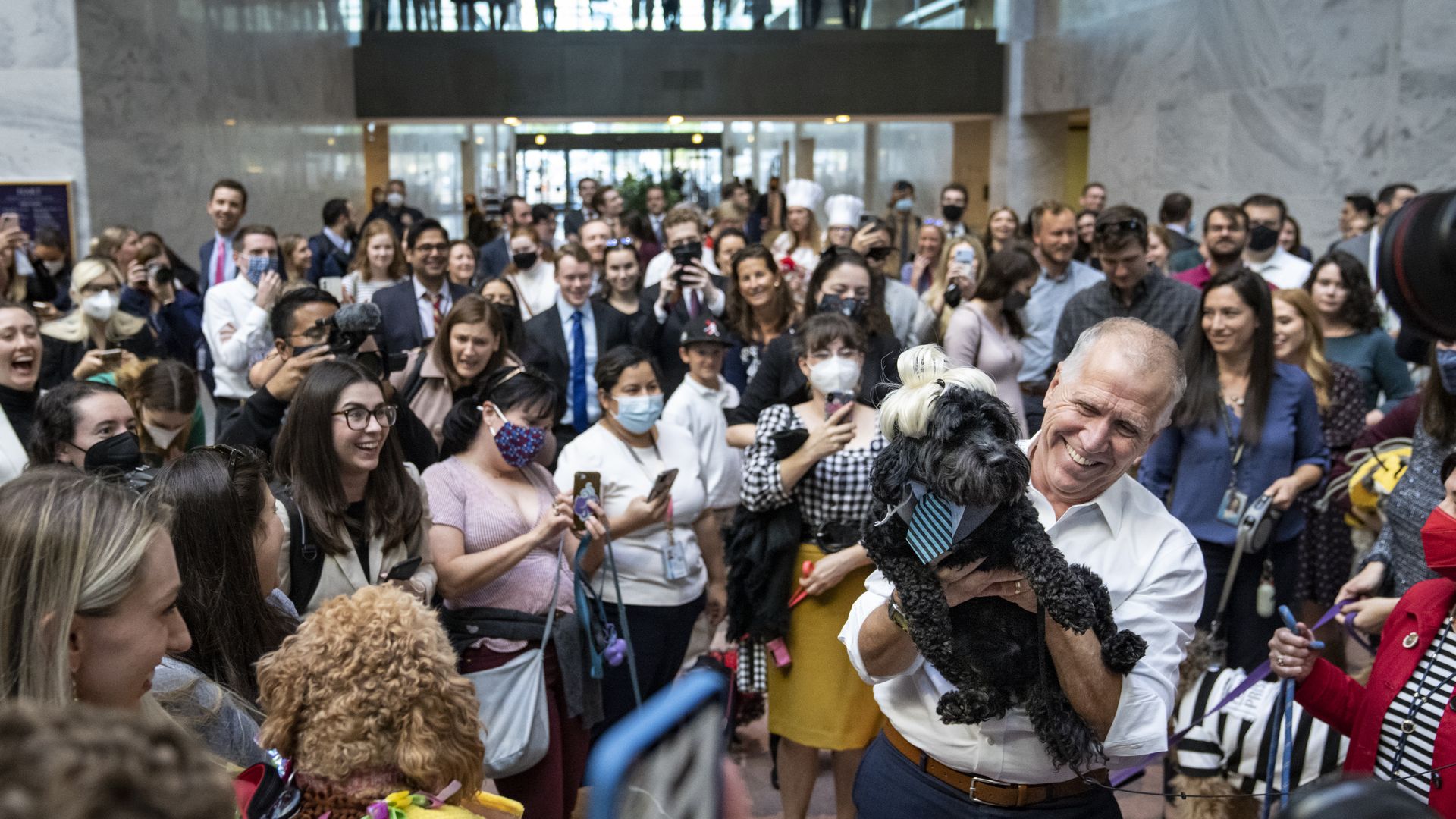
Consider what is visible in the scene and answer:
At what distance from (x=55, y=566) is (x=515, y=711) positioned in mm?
2010

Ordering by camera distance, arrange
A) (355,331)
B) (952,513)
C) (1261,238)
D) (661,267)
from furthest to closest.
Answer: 1. (661,267)
2. (1261,238)
3. (355,331)
4. (952,513)

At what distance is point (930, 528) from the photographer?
6.33 feet

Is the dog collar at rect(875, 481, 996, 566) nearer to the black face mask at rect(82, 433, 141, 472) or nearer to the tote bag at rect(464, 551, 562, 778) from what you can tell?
the tote bag at rect(464, 551, 562, 778)

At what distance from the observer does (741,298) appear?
629 centimetres

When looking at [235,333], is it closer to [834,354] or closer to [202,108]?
[834,354]

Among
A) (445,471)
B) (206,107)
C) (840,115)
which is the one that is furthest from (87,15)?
(840,115)

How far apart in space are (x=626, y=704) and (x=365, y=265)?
485 cm

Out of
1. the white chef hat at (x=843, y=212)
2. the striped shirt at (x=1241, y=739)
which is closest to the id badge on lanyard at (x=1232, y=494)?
the striped shirt at (x=1241, y=739)

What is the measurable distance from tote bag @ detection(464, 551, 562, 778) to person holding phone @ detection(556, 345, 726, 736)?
22.2 inches

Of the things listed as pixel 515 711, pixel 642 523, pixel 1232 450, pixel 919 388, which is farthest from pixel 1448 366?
pixel 515 711

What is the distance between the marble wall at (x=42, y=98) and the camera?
8.89 metres

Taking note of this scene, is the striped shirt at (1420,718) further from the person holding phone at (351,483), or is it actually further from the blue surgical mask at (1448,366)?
the person holding phone at (351,483)

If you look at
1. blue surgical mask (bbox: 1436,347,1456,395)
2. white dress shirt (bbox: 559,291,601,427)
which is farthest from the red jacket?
white dress shirt (bbox: 559,291,601,427)

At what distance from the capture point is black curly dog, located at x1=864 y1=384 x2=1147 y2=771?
1.88m
